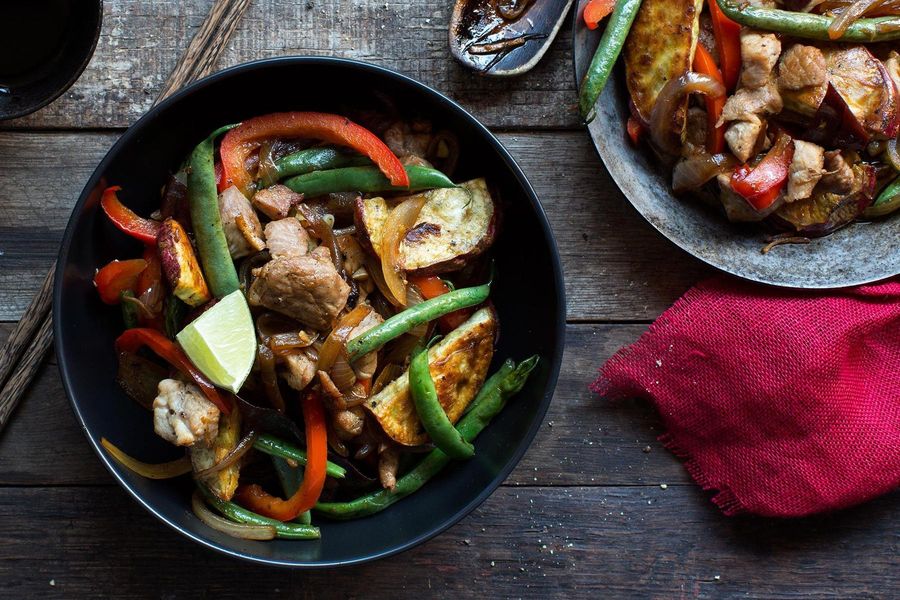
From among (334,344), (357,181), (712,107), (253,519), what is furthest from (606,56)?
(253,519)

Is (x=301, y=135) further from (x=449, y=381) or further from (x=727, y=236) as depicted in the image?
(x=727, y=236)

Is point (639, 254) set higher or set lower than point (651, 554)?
higher

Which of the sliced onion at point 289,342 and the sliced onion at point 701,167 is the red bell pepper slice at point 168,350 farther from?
the sliced onion at point 701,167

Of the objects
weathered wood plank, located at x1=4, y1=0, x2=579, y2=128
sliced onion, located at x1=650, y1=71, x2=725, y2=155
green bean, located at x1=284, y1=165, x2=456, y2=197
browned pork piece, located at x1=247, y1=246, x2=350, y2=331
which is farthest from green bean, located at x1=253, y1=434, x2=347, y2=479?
sliced onion, located at x1=650, y1=71, x2=725, y2=155

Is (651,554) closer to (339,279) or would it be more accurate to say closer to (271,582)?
(271,582)

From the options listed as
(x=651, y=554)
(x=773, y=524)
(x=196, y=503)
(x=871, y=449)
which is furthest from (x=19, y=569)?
(x=871, y=449)
